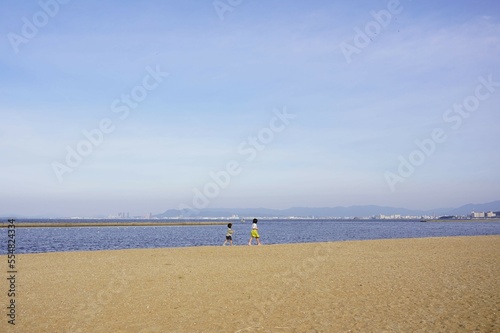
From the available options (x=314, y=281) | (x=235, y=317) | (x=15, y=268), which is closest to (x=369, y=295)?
(x=314, y=281)

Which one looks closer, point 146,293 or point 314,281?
point 146,293

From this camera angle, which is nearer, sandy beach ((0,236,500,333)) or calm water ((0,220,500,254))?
sandy beach ((0,236,500,333))

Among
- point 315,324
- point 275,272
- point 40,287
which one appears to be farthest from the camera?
point 275,272

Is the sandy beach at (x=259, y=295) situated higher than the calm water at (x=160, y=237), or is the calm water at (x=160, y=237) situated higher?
the sandy beach at (x=259, y=295)

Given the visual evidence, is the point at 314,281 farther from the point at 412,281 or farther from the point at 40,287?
the point at 40,287

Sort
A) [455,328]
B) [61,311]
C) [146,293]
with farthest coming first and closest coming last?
[146,293] < [61,311] < [455,328]

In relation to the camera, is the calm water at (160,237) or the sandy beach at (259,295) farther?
the calm water at (160,237)

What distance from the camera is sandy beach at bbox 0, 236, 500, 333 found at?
931 cm

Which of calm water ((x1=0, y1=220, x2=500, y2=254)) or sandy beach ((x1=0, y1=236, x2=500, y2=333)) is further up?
sandy beach ((x1=0, y1=236, x2=500, y2=333))

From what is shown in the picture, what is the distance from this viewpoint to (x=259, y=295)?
483 inches

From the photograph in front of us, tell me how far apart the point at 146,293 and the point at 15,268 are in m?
8.95

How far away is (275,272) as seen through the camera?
650 inches

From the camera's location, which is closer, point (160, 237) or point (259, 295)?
point (259, 295)

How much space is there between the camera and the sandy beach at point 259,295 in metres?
9.31
